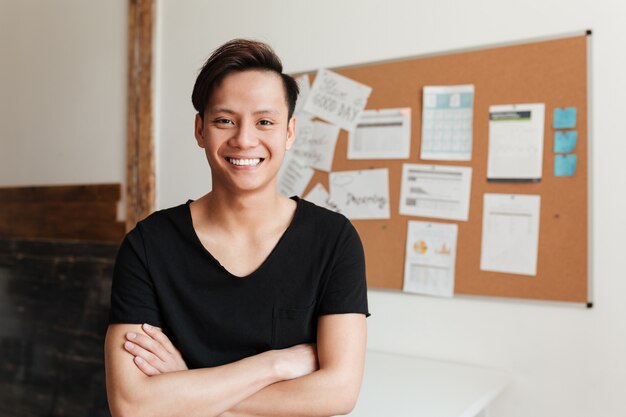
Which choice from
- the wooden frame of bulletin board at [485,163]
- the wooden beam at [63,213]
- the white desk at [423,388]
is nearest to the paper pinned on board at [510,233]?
the wooden frame of bulletin board at [485,163]

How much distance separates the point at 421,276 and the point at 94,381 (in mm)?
1827

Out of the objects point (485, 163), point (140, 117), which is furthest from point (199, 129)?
point (140, 117)

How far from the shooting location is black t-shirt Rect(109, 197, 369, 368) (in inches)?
52.2

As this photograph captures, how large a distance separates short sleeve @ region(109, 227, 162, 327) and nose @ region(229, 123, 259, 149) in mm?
330

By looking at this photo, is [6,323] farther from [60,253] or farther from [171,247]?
[171,247]

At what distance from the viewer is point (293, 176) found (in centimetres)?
257

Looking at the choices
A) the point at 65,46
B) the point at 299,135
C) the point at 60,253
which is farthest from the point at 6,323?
the point at 299,135

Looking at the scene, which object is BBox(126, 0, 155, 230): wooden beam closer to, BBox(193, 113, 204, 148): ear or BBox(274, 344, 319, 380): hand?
BBox(193, 113, 204, 148): ear

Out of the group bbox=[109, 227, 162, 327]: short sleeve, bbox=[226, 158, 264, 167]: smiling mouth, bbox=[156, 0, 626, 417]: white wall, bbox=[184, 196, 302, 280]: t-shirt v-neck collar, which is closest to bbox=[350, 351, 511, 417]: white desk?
bbox=[156, 0, 626, 417]: white wall

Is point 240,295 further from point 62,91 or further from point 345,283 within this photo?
point 62,91

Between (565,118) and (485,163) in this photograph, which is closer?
(565,118)

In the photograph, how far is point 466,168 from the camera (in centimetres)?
219

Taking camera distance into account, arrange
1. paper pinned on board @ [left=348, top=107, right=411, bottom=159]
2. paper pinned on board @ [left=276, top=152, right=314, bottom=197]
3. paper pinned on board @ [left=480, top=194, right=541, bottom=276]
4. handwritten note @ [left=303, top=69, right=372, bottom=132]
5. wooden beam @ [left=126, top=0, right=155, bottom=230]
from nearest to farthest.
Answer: paper pinned on board @ [left=480, top=194, right=541, bottom=276]
paper pinned on board @ [left=348, top=107, right=411, bottom=159]
handwritten note @ [left=303, top=69, right=372, bottom=132]
paper pinned on board @ [left=276, top=152, right=314, bottom=197]
wooden beam @ [left=126, top=0, right=155, bottom=230]

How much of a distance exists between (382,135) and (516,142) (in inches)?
20.8
